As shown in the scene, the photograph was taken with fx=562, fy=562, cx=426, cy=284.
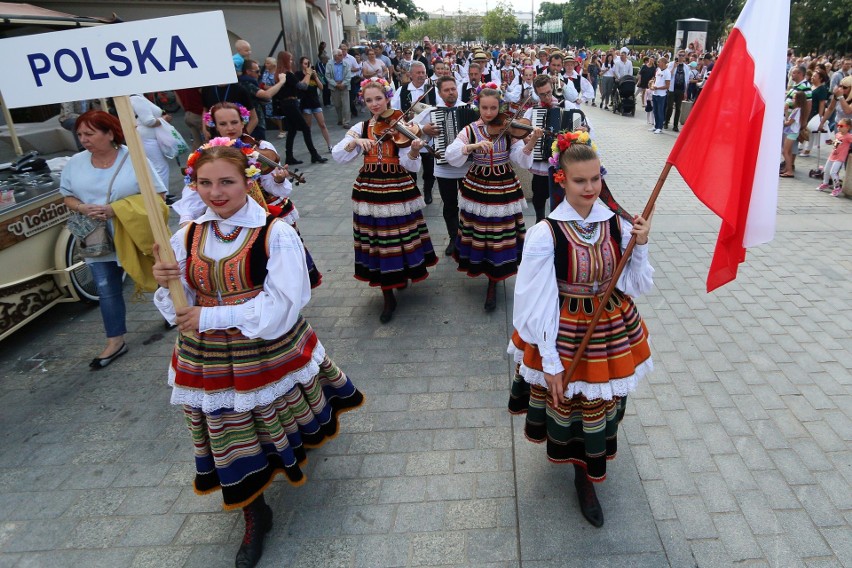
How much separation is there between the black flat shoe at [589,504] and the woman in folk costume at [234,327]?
5.12 feet

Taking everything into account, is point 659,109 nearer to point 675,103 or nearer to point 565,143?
point 675,103

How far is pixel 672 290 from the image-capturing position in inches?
222

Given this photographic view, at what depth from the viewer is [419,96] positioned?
8781 mm

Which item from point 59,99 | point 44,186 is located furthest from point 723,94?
point 44,186

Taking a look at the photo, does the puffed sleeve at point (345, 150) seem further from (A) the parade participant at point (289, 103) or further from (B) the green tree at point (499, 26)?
(B) the green tree at point (499, 26)

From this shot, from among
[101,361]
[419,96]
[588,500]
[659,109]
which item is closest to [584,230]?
[588,500]

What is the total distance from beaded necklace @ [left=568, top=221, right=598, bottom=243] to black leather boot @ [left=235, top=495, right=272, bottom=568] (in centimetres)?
210

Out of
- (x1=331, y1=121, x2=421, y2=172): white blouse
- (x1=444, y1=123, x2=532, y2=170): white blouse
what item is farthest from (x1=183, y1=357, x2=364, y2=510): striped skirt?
(x1=444, y1=123, x2=532, y2=170): white blouse

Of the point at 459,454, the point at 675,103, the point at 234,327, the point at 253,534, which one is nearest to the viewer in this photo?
the point at 234,327

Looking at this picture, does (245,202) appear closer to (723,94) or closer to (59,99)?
(59,99)

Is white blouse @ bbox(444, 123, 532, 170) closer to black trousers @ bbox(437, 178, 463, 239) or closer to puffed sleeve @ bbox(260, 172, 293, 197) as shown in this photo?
black trousers @ bbox(437, 178, 463, 239)

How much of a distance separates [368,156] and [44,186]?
3.28 meters

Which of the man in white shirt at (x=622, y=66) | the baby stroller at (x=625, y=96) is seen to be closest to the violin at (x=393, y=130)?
the baby stroller at (x=625, y=96)

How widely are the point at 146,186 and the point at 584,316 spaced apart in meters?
2.02
